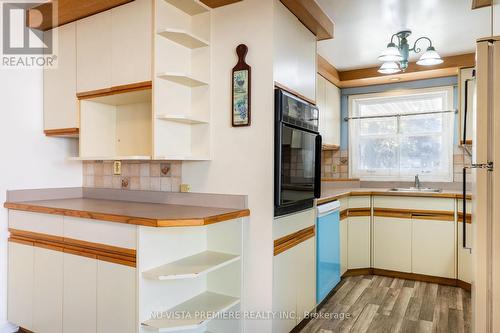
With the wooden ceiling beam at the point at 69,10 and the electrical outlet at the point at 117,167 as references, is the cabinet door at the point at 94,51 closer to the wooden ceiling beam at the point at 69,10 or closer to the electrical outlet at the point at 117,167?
the wooden ceiling beam at the point at 69,10

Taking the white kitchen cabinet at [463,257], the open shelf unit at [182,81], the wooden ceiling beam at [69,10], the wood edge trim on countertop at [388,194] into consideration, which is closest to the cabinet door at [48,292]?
the open shelf unit at [182,81]

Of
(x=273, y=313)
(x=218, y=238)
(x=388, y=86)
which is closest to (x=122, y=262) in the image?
(x=218, y=238)

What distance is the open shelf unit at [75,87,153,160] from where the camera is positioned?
2490mm

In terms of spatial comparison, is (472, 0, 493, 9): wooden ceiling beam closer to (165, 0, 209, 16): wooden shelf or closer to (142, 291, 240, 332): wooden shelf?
A: (165, 0, 209, 16): wooden shelf

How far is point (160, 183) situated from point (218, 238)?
25.1 inches

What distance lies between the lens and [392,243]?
136 inches

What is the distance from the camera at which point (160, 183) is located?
8.08ft

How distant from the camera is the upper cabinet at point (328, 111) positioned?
3.61 metres

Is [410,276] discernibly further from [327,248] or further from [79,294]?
[79,294]

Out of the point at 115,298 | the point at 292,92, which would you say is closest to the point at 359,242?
the point at 292,92

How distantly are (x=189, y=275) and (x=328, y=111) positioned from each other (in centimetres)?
273

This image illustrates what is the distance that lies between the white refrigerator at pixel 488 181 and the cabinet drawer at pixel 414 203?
1.75m

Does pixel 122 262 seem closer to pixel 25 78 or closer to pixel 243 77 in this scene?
pixel 243 77

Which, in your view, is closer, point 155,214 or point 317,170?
point 155,214
